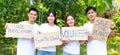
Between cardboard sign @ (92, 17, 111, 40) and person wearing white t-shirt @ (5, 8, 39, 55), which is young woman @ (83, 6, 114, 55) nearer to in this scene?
cardboard sign @ (92, 17, 111, 40)

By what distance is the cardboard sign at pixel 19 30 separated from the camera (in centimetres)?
409

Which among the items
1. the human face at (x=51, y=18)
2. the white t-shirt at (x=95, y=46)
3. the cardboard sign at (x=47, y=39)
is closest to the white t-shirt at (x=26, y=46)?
the cardboard sign at (x=47, y=39)

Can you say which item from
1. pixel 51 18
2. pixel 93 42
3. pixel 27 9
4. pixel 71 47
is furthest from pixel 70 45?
pixel 27 9

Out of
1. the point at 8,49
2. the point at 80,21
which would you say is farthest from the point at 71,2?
the point at 8,49

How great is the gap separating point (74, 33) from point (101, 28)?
0.39m

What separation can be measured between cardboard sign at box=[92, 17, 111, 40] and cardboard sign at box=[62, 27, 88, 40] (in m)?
0.15

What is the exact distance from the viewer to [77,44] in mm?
4074

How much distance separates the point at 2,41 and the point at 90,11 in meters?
5.95

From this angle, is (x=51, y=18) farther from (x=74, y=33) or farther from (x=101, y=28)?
(x=101, y=28)

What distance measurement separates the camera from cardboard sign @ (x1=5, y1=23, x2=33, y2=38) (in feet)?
13.4

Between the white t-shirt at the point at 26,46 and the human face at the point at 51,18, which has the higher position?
the human face at the point at 51,18

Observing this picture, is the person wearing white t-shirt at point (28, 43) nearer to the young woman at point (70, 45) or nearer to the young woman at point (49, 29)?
the young woman at point (49, 29)

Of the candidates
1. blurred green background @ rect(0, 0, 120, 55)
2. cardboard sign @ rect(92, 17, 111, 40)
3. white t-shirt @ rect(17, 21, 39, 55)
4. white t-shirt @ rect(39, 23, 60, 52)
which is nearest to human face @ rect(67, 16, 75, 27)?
white t-shirt @ rect(39, 23, 60, 52)

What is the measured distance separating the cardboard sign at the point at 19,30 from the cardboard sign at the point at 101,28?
90 cm
